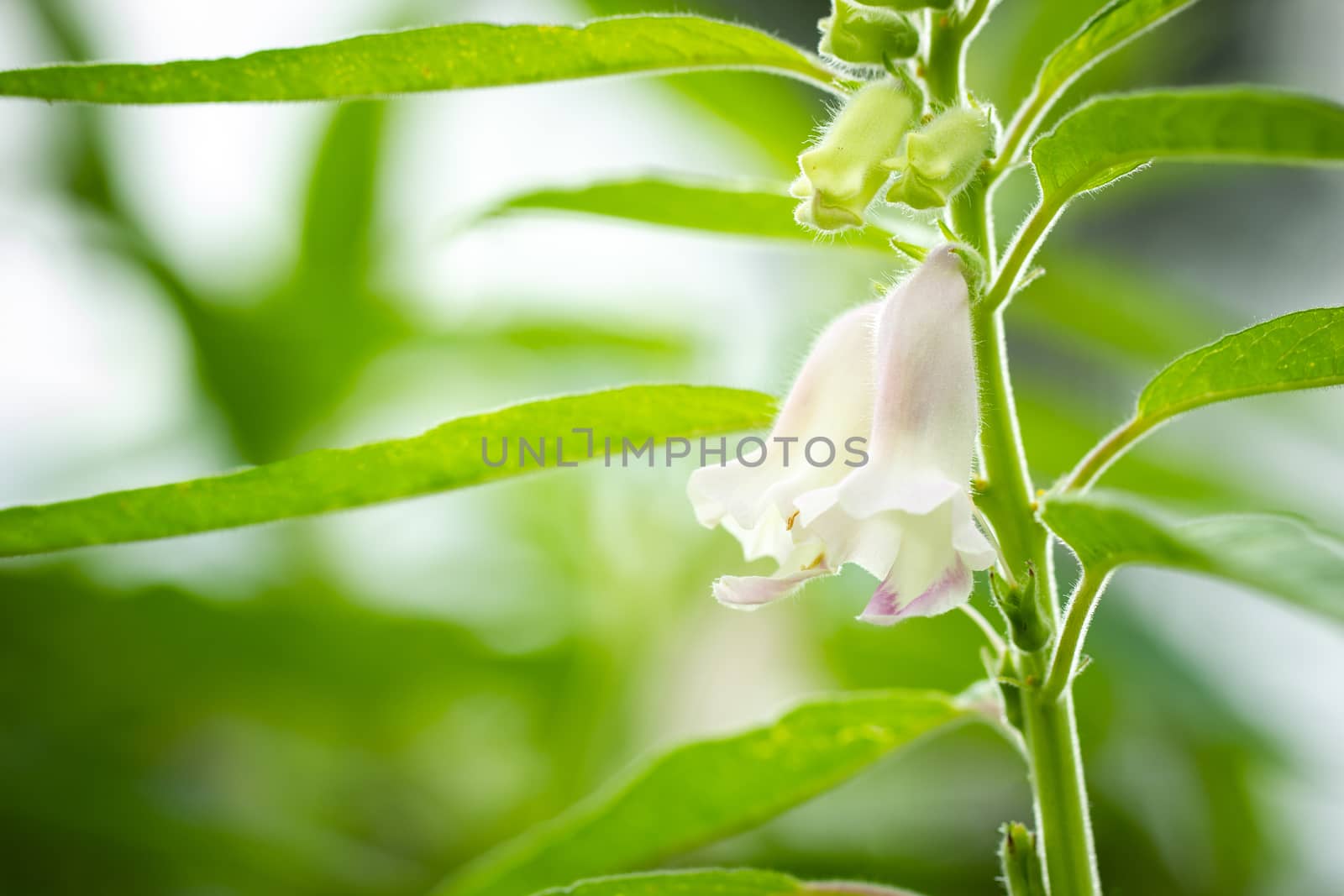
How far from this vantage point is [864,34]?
2.01 ft

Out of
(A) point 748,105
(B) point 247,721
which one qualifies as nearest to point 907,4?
(A) point 748,105

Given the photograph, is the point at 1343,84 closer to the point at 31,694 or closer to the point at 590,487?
the point at 590,487

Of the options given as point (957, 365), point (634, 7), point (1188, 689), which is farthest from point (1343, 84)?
point (957, 365)

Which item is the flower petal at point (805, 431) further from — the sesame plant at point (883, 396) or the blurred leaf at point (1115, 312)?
the blurred leaf at point (1115, 312)

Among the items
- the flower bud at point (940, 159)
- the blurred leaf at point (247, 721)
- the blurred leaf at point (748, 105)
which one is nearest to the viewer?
the flower bud at point (940, 159)

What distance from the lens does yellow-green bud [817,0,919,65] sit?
61 cm

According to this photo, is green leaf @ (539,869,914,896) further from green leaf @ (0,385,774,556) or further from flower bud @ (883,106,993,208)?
flower bud @ (883,106,993,208)

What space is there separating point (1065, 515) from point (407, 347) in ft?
5.22

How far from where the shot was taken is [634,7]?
1989mm

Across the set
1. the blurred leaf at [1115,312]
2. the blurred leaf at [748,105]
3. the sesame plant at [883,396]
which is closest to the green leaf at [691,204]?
the sesame plant at [883,396]

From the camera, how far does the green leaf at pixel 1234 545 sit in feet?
1.27

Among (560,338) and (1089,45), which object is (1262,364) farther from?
(560,338)

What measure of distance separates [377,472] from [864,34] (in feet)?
1.13

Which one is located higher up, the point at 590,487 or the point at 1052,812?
the point at 590,487
